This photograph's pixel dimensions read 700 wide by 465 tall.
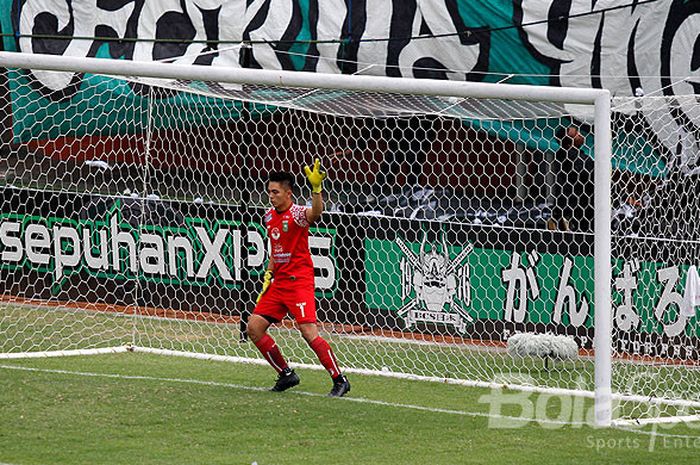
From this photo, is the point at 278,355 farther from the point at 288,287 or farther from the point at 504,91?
the point at 504,91

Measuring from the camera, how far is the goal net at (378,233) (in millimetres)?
11477

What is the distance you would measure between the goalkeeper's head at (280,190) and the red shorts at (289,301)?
0.60 metres

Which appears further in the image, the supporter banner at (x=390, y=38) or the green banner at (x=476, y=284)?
the supporter banner at (x=390, y=38)

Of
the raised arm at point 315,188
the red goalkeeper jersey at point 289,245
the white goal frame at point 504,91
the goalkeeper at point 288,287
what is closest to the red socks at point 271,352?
the goalkeeper at point 288,287

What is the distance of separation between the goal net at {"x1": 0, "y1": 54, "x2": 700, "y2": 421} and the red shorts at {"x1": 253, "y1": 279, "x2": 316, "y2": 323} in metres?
1.73

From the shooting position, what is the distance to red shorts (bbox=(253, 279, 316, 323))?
9875 mm

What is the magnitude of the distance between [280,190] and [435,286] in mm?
3836

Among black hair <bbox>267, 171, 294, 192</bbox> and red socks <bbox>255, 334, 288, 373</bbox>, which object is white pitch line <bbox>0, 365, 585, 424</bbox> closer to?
red socks <bbox>255, 334, 288, 373</bbox>

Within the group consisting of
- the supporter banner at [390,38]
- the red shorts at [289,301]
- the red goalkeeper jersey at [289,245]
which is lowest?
the red shorts at [289,301]

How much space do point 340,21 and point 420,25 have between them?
1.12 metres

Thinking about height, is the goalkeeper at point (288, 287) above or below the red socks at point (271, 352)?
above

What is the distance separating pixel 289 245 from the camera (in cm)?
999

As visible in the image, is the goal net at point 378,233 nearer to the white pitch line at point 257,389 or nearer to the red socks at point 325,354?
the white pitch line at point 257,389

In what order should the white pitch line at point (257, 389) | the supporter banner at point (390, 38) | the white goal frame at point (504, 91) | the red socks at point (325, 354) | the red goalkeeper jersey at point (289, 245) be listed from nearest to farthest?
the white goal frame at point (504, 91), the white pitch line at point (257, 389), the red socks at point (325, 354), the red goalkeeper jersey at point (289, 245), the supporter banner at point (390, 38)
